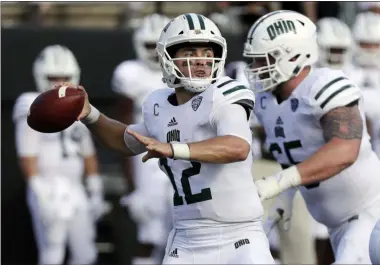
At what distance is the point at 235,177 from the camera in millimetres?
5137

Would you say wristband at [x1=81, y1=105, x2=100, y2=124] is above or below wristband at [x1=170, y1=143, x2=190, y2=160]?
above

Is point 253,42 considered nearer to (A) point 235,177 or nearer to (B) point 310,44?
(B) point 310,44

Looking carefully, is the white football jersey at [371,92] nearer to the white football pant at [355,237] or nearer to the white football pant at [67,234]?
the white football pant at [355,237]

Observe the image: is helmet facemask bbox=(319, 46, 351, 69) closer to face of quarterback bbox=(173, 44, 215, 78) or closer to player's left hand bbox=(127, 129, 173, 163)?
face of quarterback bbox=(173, 44, 215, 78)

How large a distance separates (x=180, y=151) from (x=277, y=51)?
1.49 m

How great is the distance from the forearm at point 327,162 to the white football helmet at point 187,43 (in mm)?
680

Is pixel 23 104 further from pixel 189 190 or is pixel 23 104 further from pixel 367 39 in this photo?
pixel 189 190

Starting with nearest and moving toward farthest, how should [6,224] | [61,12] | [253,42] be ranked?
[253,42] → [6,224] → [61,12]

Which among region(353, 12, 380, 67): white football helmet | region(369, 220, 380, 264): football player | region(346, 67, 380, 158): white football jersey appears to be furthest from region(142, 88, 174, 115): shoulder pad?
region(353, 12, 380, 67): white football helmet

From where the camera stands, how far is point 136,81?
8930mm

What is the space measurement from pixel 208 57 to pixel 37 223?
3.83 m

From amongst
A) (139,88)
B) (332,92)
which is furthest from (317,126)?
(139,88)

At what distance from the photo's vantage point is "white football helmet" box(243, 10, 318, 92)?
616 centimetres

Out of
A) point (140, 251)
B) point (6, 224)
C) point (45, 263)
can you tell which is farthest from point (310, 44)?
point (6, 224)
